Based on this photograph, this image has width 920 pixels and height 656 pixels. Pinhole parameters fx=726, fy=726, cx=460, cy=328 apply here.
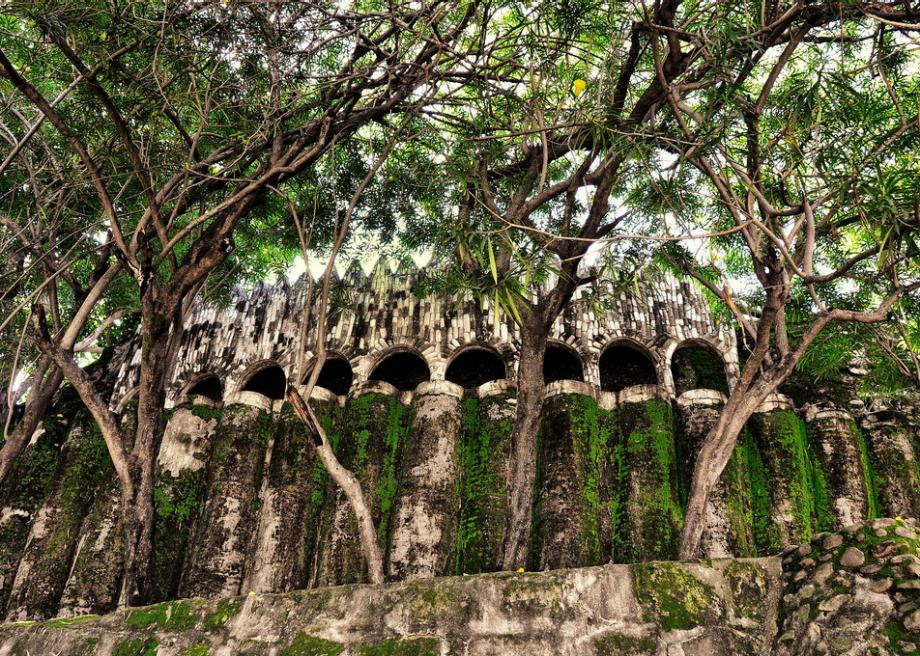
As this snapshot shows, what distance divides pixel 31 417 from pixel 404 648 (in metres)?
5.81

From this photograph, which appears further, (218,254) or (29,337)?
(29,337)

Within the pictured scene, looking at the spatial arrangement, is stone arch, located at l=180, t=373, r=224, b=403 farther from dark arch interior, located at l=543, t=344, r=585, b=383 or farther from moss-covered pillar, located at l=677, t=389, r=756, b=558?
moss-covered pillar, located at l=677, t=389, r=756, b=558

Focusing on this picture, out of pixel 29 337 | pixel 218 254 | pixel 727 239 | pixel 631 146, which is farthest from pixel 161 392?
pixel 727 239

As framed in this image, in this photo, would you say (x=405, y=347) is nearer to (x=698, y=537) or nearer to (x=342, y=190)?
(x=342, y=190)

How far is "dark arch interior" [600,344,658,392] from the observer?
1038cm

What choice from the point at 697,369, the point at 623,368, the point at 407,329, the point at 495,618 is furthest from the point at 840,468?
the point at 407,329

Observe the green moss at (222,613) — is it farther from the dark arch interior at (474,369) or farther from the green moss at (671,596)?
the dark arch interior at (474,369)

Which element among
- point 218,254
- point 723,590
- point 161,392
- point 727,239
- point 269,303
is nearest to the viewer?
point 723,590

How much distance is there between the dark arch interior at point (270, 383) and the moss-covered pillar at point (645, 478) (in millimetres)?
5132

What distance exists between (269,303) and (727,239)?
672cm

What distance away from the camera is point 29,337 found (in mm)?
10398

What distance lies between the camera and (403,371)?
10.9 m

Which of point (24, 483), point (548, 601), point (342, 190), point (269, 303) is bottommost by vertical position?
point (548, 601)

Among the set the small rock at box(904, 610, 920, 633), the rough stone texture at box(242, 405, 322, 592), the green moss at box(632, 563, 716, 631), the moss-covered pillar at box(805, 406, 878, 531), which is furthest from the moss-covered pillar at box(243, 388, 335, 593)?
the moss-covered pillar at box(805, 406, 878, 531)
